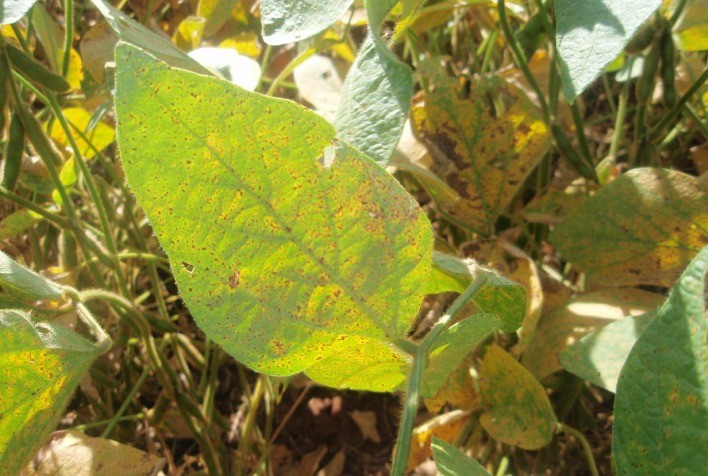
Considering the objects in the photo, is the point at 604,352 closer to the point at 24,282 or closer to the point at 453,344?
the point at 453,344

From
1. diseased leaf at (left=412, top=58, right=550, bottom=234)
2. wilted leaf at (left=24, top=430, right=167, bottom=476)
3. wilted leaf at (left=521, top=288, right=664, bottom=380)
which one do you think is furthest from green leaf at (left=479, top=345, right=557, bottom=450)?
wilted leaf at (left=24, top=430, right=167, bottom=476)

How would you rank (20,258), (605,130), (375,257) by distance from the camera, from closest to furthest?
1. (375,257)
2. (20,258)
3. (605,130)

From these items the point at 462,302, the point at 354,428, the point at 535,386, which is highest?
the point at 462,302

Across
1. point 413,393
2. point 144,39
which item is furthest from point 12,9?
point 413,393

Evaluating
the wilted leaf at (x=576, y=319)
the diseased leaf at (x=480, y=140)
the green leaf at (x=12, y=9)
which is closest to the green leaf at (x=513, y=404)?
the wilted leaf at (x=576, y=319)

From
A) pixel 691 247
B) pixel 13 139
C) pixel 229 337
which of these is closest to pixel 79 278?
pixel 13 139

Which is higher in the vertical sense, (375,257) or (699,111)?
(375,257)

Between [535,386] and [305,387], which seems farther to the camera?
[305,387]

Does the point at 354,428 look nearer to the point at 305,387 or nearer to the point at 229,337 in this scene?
the point at 305,387
